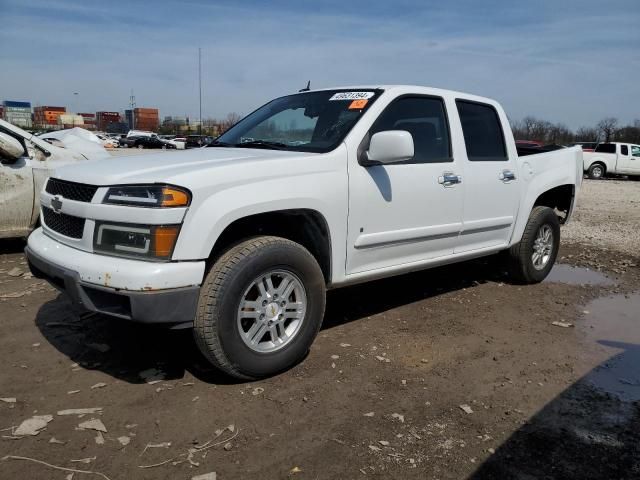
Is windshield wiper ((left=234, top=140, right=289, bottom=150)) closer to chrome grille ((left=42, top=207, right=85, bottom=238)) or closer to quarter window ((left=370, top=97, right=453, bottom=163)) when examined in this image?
quarter window ((left=370, top=97, right=453, bottom=163))

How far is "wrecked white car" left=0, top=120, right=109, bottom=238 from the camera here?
19.0 ft

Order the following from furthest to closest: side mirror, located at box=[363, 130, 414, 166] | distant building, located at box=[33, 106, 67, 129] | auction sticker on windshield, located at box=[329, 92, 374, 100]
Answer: distant building, located at box=[33, 106, 67, 129], auction sticker on windshield, located at box=[329, 92, 374, 100], side mirror, located at box=[363, 130, 414, 166]

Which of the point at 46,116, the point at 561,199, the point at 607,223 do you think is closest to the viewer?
the point at 561,199

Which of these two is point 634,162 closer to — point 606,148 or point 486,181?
point 606,148

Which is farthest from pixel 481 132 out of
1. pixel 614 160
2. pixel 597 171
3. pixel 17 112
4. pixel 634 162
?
pixel 17 112

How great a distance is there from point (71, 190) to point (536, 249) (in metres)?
4.53

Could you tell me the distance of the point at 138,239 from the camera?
109 inches

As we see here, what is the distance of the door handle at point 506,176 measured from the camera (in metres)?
4.79

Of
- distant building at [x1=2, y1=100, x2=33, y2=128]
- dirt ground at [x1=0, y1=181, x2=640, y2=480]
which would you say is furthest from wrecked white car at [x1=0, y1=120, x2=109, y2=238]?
distant building at [x1=2, y1=100, x2=33, y2=128]

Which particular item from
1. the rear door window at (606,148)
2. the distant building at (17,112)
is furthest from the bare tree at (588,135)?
the distant building at (17,112)

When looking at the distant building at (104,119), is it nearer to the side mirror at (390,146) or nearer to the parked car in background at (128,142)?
the parked car in background at (128,142)

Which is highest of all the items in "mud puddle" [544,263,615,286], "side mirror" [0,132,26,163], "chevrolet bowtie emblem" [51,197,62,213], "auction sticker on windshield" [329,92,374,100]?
"auction sticker on windshield" [329,92,374,100]

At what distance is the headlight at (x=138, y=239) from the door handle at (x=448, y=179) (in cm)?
221

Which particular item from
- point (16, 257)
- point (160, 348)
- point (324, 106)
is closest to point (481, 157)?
point (324, 106)
